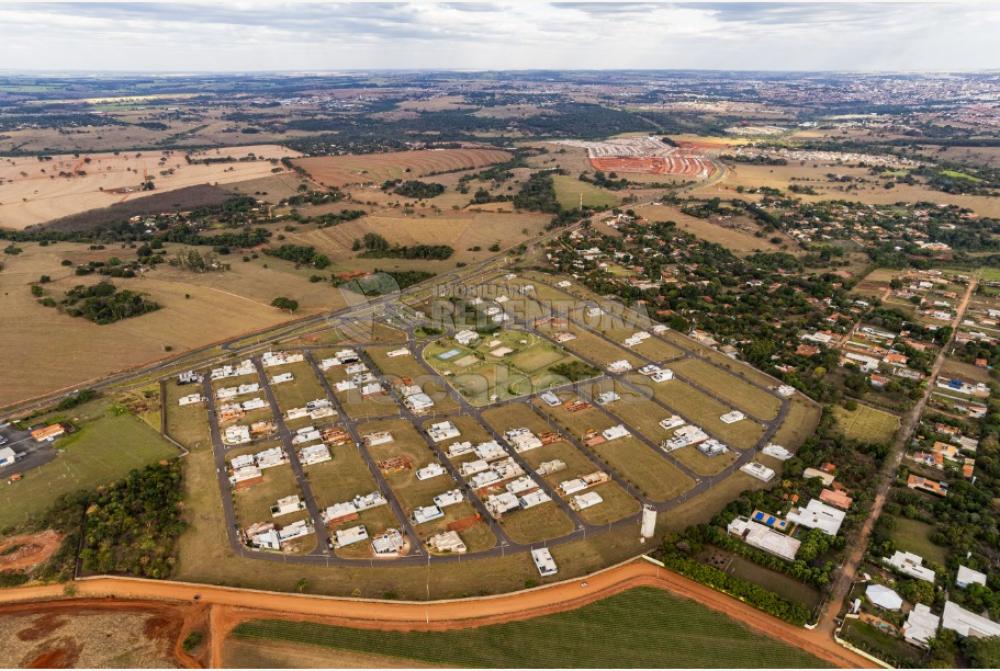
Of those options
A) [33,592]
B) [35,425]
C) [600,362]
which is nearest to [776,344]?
[600,362]


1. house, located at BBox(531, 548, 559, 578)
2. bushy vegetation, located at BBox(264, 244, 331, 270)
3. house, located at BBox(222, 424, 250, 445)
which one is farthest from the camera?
bushy vegetation, located at BBox(264, 244, 331, 270)

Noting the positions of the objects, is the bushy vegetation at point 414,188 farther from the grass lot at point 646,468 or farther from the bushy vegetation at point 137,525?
the bushy vegetation at point 137,525

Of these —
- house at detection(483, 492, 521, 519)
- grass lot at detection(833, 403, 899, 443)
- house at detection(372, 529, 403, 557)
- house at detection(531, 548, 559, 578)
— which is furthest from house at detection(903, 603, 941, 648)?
house at detection(372, 529, 403, 557)

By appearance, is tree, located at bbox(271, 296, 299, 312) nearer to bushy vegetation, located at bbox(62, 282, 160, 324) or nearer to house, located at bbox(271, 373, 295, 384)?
bushy vegetation, located at bbox(62, 282, 160, 324)

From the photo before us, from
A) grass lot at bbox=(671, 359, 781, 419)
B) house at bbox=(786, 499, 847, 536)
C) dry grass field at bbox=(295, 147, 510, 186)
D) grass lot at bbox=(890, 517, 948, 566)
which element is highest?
dry grass field at bbox=(295, 147, 510, 186)

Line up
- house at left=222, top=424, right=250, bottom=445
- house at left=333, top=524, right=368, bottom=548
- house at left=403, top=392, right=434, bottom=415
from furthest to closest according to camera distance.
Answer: house at left=403, top=392, right=434, bottom=415, house at left=222, top=424, right=250, bottom=445, house at left=333, top=524, right=368, bottom=548

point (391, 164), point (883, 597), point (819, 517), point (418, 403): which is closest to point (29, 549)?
point (418, 403)

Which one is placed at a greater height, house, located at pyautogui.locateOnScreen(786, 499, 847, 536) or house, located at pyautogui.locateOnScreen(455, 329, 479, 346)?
house, located at pyautogui.locateOnScreen(786, 499, 847, 536)
